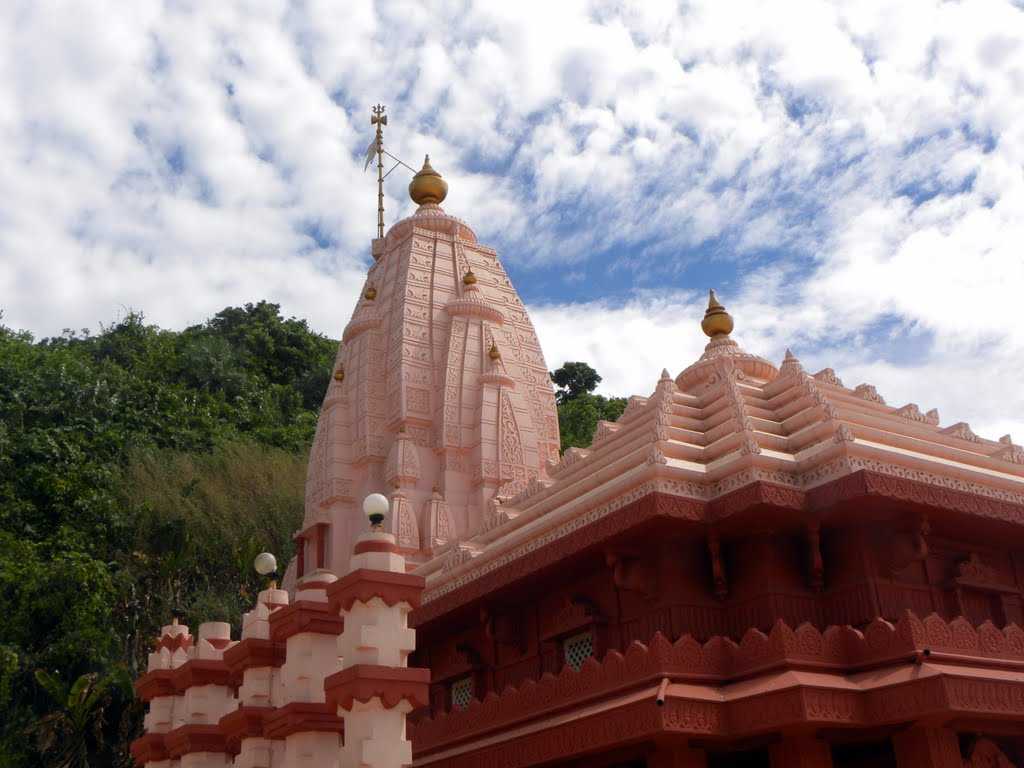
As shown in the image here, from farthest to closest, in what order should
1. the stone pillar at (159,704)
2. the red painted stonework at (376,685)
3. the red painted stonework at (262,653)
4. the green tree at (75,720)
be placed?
the green tree at (75,720) → the stone pillar at (159,704) → the red painted stonework at (262,653) → the red painted stonework at (376,685)

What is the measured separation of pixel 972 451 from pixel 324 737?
347 inches

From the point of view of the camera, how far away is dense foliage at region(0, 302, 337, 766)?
26719 mm

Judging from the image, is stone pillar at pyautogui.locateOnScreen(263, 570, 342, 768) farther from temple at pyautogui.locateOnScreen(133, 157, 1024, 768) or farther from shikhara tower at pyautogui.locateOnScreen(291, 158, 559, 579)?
shikhara tower at pyautogui.locateOnScreen(291, 158, 559, 579)

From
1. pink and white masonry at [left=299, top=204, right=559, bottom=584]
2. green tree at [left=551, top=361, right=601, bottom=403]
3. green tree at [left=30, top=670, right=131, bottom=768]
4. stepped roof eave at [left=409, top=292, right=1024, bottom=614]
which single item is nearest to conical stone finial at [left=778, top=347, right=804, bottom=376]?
stepped roof eave at [left=409, top=292, right=1024, bottom=614]

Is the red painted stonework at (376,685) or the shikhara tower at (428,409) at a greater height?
the shikhara tower at (428,409)

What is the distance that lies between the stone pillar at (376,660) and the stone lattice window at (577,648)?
2.28 m

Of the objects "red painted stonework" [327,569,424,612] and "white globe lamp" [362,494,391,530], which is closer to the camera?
"red painted stonework" [327,569,424,612]

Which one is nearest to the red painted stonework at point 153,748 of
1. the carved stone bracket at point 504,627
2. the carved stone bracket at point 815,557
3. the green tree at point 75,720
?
the carved stone bracket at point 504,627

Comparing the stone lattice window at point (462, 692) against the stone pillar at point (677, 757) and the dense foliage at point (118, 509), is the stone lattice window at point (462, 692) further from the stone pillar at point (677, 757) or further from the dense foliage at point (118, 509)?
the dense foliage at point (118, 509)

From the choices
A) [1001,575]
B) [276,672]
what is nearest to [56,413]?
[276,672]

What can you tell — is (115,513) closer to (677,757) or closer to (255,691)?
(255,691)

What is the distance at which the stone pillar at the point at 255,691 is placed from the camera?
482 inches

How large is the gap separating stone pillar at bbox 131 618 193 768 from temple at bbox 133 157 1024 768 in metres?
0.04

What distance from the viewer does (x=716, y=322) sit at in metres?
15.7
